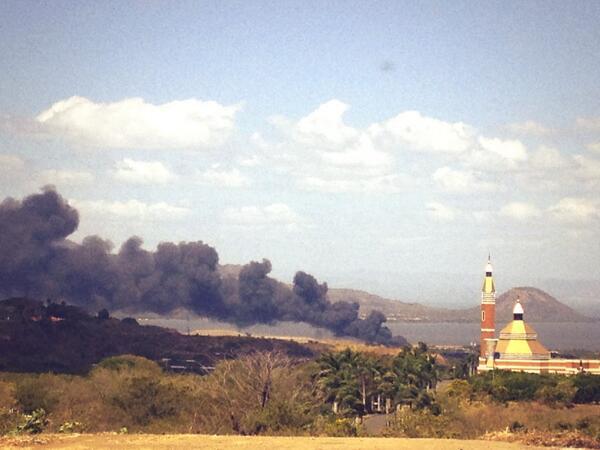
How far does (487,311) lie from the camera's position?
13750 centimetres

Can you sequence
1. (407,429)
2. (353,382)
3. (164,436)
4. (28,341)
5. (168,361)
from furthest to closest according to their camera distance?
(28,341)
(168,361)
(353,382)
(407,429)
(164,436)

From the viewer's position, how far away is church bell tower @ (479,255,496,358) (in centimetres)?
13400

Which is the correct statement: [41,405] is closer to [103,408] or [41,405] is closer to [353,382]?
[103,408]

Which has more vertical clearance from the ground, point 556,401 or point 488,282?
point 488,282

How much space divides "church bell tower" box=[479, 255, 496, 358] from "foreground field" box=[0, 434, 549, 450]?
9259cm

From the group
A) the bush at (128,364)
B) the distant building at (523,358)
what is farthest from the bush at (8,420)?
the distant building at (523,358)

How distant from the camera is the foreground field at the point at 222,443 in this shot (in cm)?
3919

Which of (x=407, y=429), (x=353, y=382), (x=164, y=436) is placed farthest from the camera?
(x=353, y=382)

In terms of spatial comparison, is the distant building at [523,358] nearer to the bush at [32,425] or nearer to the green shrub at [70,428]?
the green shrub at [70,428]

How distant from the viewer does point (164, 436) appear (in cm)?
4294

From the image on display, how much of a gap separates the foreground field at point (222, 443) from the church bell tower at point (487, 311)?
3645 inches

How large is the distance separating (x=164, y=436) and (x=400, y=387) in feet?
148

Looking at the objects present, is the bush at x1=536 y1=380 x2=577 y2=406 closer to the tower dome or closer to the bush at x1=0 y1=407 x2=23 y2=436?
the tower dome

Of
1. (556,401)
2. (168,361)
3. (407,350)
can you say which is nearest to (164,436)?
(556,401)
